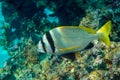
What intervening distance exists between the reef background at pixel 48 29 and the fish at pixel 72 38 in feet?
8.21

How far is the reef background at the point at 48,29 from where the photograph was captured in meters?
5.31

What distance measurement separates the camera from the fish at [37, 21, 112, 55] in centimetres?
251

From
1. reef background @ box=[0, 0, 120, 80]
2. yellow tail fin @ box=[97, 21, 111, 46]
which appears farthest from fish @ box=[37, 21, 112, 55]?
reef background @ box=[0, 0, 120, 80]

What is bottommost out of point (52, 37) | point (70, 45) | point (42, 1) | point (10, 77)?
point (70, 45)

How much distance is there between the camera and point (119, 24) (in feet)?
20.2

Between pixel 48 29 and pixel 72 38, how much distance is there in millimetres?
7347

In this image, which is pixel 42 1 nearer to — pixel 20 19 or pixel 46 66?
pixel 20 19

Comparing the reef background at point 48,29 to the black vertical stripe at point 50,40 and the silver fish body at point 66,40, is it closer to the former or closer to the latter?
the silver fish body at point 66,40

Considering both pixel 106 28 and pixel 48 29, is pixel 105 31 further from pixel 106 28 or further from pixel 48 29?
pixel 48 29

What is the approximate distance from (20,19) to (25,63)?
2184 millimetres

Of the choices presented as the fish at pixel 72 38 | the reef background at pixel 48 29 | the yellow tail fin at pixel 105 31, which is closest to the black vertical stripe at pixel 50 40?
the fish at pixel 72 38

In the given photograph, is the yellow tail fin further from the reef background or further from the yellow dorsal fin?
the reef background

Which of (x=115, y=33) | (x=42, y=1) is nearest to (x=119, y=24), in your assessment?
(x=115, y=33)

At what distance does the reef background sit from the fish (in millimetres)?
2504
